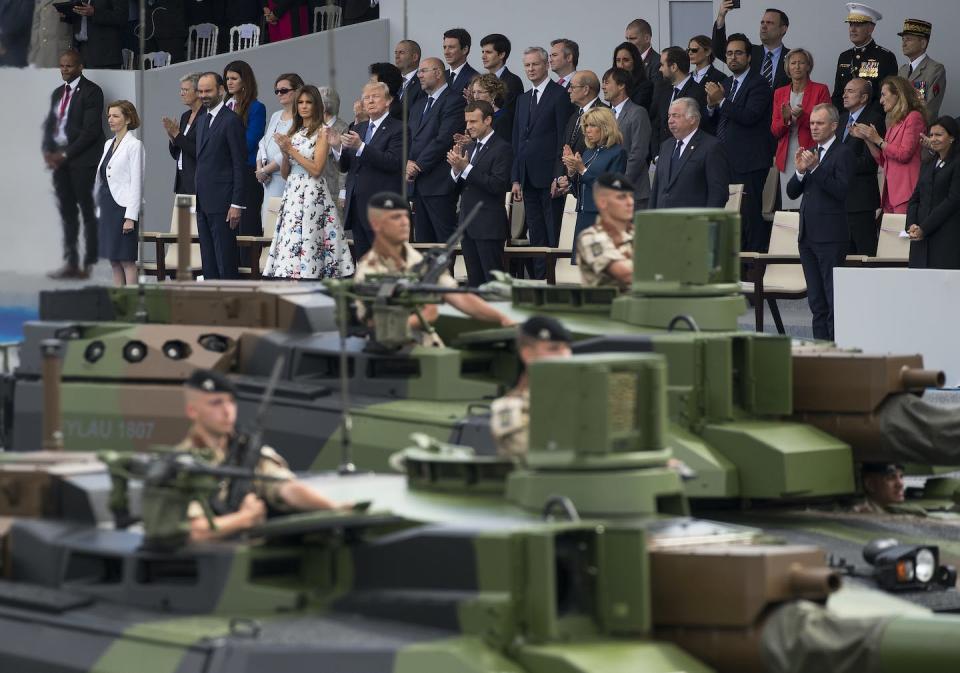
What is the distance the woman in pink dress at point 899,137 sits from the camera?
83.1ft

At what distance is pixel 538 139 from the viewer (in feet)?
90.5

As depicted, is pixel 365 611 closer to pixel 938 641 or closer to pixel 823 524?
pixel 938 641

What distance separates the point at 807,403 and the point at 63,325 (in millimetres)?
5710

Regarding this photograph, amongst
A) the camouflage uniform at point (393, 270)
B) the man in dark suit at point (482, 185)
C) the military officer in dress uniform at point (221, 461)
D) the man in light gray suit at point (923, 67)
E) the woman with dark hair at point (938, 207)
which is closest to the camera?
the military officer in dress uniform at point (221, 461)

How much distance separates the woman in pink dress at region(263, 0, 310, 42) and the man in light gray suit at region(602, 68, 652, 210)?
374 inches

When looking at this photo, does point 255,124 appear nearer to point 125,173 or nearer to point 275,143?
point 275,143

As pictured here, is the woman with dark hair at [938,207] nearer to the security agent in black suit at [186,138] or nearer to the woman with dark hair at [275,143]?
the woman with dark hair at [275,143]

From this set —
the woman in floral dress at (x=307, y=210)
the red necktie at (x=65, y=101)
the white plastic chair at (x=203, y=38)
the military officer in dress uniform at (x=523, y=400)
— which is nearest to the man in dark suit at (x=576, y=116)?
the woman in floral dress at (x=307, y=210)

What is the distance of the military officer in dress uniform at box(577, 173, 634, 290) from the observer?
18.6 m

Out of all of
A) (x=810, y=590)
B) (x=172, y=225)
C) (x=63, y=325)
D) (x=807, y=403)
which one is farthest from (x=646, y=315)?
(x=172, y=225)

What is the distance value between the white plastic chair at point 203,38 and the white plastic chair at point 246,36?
300 mm

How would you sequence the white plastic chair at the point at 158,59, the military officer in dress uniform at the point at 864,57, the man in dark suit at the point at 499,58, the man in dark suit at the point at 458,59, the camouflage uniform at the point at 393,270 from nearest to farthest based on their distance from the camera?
1. the camouflage uniform at the point at 393,270
2. the military officer in dress uniform at the point at 864,57
3. the man in dark suit at the point at 458,59
4. the man in dark suit at the point at 499,58
5. the white plastic chair at the point at 158,59

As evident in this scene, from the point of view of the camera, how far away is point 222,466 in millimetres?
12047

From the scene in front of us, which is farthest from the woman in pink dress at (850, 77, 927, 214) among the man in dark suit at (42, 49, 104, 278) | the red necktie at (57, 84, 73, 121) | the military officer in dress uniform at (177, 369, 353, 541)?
the military officer in dress uniform at (177, 369, 353, 541)
